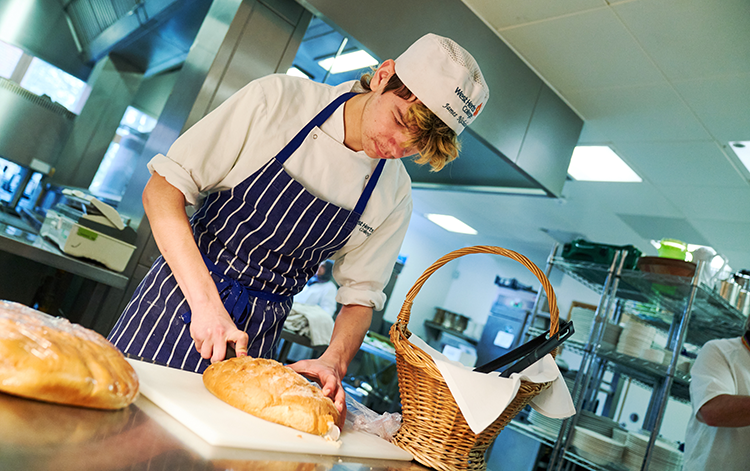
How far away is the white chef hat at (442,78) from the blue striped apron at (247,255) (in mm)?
268

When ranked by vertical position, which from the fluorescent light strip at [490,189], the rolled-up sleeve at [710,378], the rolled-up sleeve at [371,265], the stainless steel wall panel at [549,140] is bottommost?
the rolled-up sleeve at [371,265]

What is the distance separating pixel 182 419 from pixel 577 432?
300cm

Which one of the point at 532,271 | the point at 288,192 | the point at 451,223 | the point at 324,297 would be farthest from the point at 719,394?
the point at 451,223

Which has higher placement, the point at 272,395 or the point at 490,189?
the point at 490,189

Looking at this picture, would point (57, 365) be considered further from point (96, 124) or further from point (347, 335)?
point (96, 124)

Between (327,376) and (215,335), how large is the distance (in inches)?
10.3

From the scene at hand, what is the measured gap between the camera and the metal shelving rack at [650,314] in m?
2.89

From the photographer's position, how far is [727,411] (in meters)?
2.35

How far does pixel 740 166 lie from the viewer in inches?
140

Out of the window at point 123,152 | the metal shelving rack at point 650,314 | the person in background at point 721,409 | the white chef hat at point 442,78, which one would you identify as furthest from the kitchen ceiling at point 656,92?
the white chef hat at point 442,78

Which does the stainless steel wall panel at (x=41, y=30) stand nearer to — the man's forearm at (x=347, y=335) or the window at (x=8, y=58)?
the window at (x=8, y=58)

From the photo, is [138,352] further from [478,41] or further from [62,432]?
[478,41]

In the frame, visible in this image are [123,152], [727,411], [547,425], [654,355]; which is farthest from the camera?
[123,152]

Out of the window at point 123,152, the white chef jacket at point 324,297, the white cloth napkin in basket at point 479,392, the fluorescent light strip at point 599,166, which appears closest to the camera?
the white cloth napkin in basket at point 479,392
